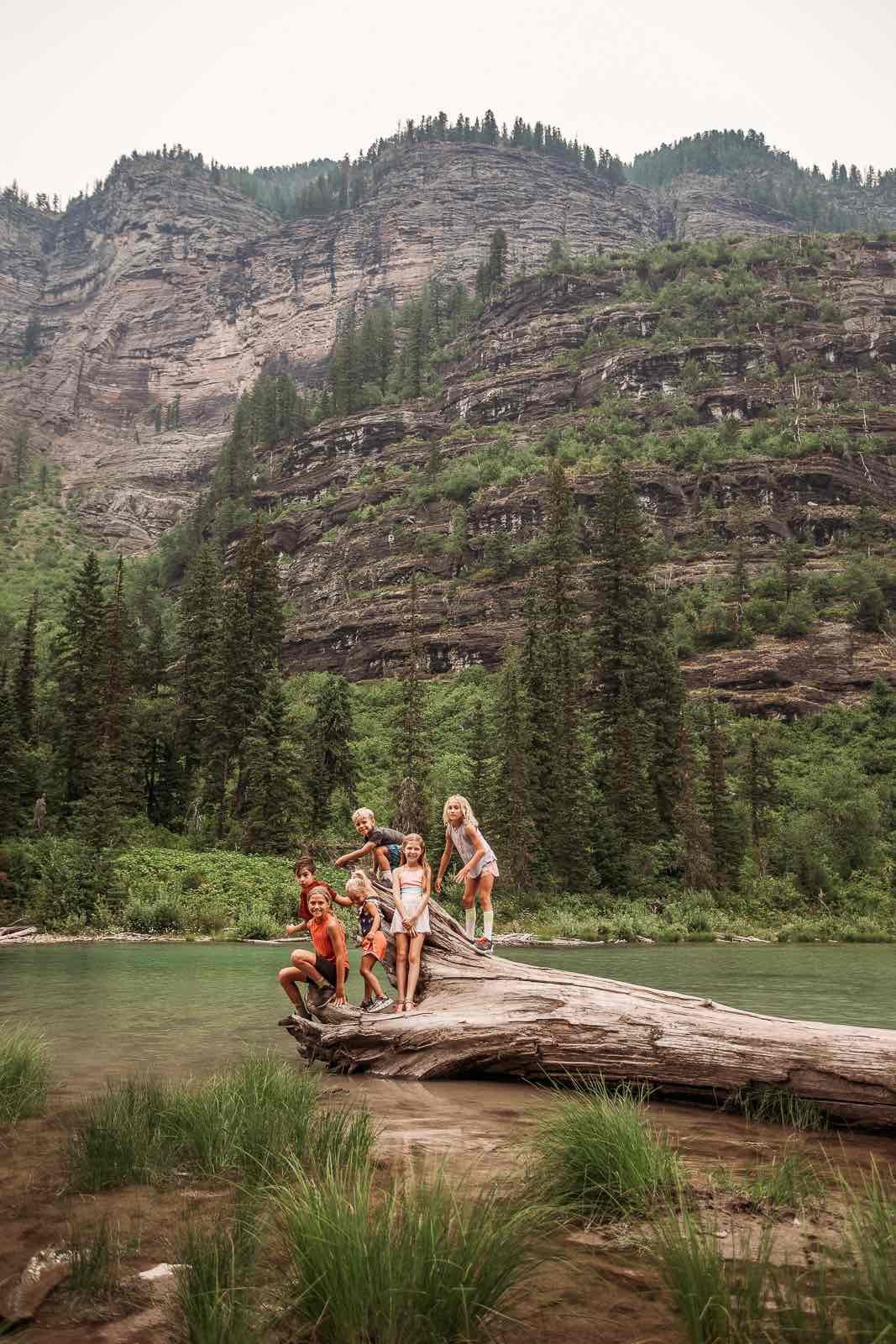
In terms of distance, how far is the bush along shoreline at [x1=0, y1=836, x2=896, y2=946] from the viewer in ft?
93.5

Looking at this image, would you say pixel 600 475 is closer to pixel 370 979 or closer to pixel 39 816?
pixel 39 816

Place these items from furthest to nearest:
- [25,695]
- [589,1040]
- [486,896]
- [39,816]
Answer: [25,695] → [39,816] → [486,896] → [589,1040]

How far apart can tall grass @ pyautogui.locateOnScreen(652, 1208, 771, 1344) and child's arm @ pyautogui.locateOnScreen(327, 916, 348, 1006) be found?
6.55 meters

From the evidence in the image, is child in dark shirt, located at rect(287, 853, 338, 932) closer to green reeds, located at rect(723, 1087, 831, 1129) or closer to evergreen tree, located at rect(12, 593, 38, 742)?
green reeds, located at rect(723, 1087, 831, 1129)

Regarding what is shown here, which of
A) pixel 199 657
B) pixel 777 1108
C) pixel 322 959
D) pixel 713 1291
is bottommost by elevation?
pixel 777 1108

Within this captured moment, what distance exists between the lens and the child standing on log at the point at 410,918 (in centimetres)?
895

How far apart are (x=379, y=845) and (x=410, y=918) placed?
155 cm

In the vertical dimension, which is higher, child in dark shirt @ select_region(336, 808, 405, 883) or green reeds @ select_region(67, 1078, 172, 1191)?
child in dark shirt @ select_region(336, 808, 405, 883)

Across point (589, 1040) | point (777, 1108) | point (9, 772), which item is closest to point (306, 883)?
point (589, 1040)

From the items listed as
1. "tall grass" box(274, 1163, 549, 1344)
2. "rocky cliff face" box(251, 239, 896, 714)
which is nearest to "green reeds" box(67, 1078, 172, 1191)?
"tall grass" box(274, 1163, 549, 1344)

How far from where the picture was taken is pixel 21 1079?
629 cm

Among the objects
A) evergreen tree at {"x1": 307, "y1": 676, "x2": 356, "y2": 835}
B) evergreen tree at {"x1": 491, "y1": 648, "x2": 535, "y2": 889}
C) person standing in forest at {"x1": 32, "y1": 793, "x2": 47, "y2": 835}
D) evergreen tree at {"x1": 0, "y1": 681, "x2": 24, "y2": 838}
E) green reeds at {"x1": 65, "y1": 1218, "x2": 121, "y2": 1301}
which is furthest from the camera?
evergreen tree at {"x1": 307, "y1": 676, "x2": 356, "y2": 835}

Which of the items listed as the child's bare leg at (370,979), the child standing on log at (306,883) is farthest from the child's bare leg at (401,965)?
the child standing on log at (306,883)

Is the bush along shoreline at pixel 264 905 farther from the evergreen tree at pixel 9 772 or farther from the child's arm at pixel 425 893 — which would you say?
the child's arm at pixel 425 893
